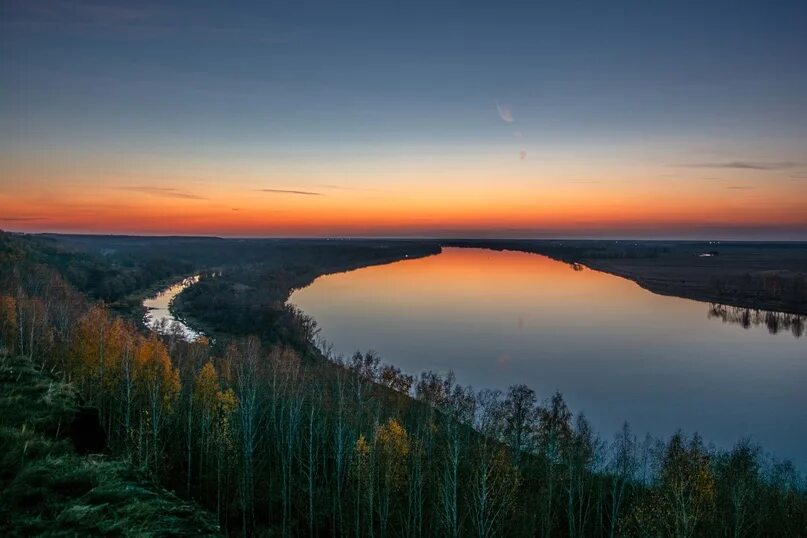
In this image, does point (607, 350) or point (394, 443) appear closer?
point (394, 443)

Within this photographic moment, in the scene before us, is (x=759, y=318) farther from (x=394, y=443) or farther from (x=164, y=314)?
(x=164, y=314)

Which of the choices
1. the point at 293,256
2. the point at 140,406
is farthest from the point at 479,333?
the point at 293,256

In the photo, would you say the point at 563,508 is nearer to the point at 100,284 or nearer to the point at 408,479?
the point at 408,479

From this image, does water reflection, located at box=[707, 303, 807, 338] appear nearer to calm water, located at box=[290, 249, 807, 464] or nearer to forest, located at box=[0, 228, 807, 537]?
calm water, located at box=[290, 249, 807, 464]

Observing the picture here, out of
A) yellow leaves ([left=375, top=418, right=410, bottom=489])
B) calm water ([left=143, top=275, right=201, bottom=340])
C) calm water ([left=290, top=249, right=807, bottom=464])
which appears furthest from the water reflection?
calm water ([left=143, top=275, right=201, bottom=340])

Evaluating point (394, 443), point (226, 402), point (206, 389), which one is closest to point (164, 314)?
point (206, 389)

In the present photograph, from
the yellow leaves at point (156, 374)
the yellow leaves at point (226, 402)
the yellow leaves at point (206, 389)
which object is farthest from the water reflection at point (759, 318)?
the yellow leaves at point (156, 374)

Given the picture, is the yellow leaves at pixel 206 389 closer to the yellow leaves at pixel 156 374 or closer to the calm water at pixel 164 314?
the yellow leaves at pixel 156 374
